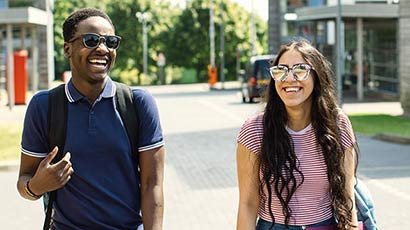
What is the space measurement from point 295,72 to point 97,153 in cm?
99

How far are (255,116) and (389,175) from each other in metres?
9.14

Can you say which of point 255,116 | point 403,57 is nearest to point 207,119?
point 403,57

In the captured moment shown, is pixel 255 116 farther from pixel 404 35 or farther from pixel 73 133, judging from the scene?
→ pixel 404 35

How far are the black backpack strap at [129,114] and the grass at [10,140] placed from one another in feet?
37.9

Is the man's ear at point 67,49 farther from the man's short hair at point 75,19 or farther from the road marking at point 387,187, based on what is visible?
the road marking at point 387,187

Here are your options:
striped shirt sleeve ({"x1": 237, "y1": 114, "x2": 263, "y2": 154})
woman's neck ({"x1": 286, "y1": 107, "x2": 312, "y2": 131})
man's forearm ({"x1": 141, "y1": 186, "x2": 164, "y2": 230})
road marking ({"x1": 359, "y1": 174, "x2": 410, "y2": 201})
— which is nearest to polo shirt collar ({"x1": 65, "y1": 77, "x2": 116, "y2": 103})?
man's forearm ({"x1": 141, "y1": 186, "x2": 164, "y2": 230})

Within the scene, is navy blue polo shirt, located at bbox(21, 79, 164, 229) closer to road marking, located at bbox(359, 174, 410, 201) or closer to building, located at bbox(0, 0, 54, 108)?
road marking, located at bbox(359, 174, 410, 201)

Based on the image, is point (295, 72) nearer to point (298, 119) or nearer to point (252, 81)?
point (298, 119)

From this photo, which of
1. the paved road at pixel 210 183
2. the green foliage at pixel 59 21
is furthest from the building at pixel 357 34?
the green foliage at pixel 59 21

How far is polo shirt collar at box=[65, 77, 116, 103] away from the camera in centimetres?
354

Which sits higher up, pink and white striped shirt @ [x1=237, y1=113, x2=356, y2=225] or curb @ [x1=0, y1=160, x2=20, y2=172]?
pink and white striped shirt @ [x1=237, y1=113, x2=356, y2=225]

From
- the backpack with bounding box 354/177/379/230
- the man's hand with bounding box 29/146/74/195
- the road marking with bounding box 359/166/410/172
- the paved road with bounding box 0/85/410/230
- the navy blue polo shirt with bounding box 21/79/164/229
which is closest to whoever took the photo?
the man's hand with bounding box 29/146/74/195

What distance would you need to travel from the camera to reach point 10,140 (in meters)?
18.1

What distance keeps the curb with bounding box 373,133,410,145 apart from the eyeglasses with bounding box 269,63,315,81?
531 inches
